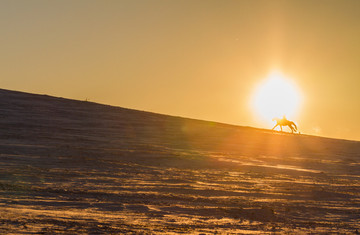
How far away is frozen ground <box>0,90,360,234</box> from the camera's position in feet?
16.3

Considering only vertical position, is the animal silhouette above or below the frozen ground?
above

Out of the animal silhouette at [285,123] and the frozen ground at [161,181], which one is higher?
the animal silhouette at [285,123]

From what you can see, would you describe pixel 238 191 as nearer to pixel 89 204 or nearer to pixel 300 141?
pixel 89 204

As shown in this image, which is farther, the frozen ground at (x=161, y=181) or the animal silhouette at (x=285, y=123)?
the animal silhouette at (x=285, y=123)

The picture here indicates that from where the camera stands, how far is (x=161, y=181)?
754 cm

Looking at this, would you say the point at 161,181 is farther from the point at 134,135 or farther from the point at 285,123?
the point at 285,123

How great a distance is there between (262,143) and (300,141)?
2.66 m

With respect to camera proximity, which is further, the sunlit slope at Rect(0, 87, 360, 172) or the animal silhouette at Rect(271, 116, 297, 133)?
the animal silhouette at Rect(271, 116, 297, 133)

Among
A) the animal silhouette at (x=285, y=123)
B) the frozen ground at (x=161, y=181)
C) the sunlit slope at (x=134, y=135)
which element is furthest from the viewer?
the animal silhouette at (x=285, y=123)

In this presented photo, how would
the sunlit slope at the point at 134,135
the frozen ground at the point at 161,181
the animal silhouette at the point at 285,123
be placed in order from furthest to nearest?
the animal silhouette at the point at 285,123, the sunlit slope at the point at 134,135, the frozen ground at the point at 161,181

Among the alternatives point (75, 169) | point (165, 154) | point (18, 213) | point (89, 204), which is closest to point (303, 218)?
point (89, 204)

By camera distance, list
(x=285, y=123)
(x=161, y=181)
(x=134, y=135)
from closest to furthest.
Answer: (x=161, y=181), (x=134, y=135), (x=285, y=123)

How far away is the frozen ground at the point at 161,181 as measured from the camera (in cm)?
496

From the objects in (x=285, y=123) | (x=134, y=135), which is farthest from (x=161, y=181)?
(x=285, y=123)
